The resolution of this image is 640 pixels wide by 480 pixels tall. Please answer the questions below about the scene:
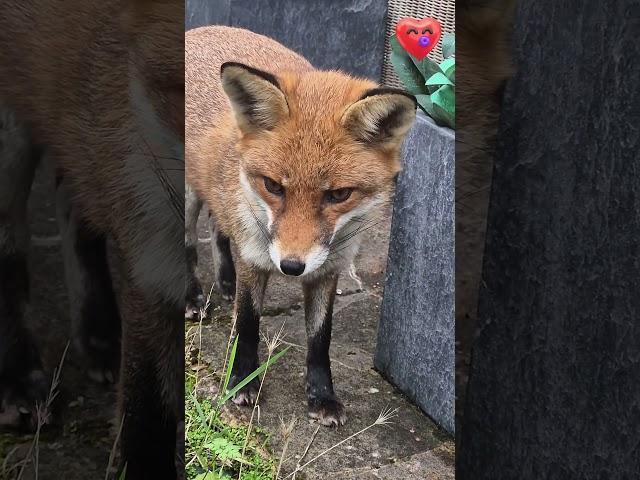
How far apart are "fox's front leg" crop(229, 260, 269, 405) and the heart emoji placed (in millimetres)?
681

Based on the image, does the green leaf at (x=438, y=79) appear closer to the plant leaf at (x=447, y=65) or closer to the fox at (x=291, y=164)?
the plant leaf at (x=447, y=65)

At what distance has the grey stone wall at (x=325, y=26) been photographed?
1.65 m

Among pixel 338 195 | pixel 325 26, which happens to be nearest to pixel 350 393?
Answer: pixel 338 195

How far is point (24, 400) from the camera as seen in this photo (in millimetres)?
1157

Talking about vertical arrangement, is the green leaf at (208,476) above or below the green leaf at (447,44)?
below

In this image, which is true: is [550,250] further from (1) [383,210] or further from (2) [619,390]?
(1) [383,210]

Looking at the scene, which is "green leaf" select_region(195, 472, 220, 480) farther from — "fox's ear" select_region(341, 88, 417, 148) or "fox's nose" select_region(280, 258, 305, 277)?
"fox's ear" select_region(341, 88, 417, 148)

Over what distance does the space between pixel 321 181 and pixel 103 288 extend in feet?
1.81

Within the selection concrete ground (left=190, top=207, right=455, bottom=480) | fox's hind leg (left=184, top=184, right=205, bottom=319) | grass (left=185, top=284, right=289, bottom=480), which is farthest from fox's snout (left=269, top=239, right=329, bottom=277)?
fox's hind leg (left=184, top=184, right=205, bottom=319)

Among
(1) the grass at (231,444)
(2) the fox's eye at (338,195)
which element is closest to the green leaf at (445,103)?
(2) the fox's eye at (338,195)

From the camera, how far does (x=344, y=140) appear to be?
1518mm

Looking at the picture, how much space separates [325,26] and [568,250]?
79 centimetres

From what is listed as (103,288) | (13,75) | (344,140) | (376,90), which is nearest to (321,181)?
(344,140)

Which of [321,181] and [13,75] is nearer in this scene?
[13,75]
